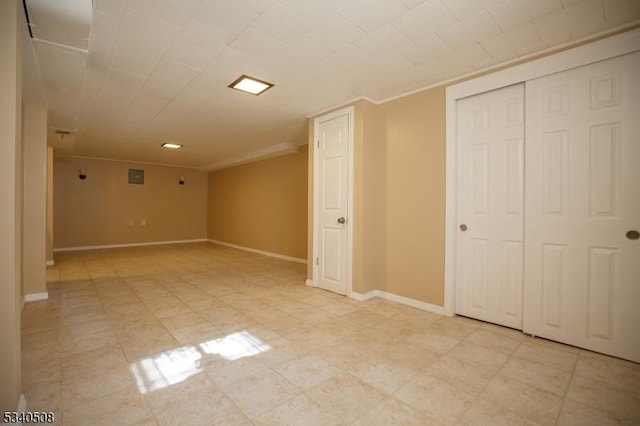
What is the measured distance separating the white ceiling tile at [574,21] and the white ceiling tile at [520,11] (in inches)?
3.4

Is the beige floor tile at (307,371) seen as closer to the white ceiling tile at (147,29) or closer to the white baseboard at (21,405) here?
the white baseboard at (21,405)

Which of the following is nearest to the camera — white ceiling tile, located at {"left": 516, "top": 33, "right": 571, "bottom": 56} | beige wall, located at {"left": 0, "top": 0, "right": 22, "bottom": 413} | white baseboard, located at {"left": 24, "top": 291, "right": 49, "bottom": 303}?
beige wall, located at {"left": 0, "top": 0, "right": 22, "bottom": 413}

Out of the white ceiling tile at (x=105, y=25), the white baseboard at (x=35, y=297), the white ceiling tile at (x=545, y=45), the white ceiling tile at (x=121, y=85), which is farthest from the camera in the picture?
the white baseboard at (x=35, y=297)

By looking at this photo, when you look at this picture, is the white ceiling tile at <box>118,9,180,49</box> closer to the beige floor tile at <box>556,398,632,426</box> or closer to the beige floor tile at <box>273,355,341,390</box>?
the beige floor tile at <box>273,355,341,390</box>

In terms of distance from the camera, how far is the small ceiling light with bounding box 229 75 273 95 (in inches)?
124

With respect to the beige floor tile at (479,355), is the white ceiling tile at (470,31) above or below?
above

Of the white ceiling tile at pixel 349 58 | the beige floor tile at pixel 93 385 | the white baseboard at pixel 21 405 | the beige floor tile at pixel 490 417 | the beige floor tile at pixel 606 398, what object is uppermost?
the white ceiling tile at pixel 349 58

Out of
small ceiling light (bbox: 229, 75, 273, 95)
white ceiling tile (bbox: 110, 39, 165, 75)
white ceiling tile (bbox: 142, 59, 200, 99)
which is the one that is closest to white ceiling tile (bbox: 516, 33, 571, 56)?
small ceiling light (bbox: 229, 75, 273, 95)

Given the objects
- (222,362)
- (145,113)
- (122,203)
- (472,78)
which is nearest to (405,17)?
(472,78)

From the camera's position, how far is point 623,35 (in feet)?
7.29

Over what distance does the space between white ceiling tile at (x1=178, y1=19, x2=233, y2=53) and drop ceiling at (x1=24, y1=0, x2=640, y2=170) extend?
0.03 ft

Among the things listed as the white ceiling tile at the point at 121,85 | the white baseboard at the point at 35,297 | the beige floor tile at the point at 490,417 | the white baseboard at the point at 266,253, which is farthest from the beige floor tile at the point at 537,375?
the white baseboard at the point at 35,297

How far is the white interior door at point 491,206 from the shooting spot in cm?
277

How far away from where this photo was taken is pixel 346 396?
1789 millimetres
